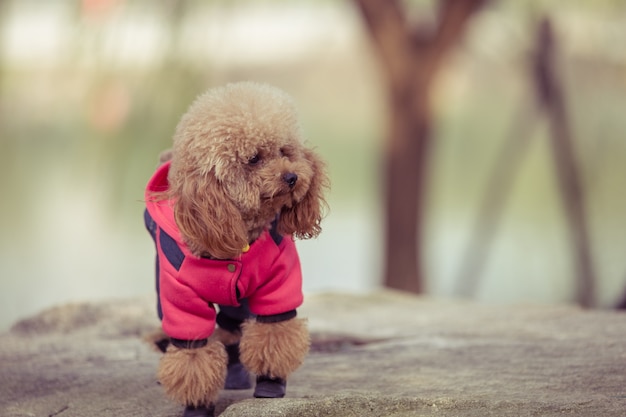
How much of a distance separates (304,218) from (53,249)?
2887mm

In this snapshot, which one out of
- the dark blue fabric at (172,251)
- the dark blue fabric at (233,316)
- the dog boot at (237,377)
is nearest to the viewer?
the dark blue fabric at (172,251)

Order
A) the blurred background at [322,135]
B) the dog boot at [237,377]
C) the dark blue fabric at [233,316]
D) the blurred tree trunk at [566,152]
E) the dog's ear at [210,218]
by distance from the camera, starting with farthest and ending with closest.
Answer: the blurred tree trunk at [566,152], the blurred background at [322,135], the dog boot at [237,377], the dark blue fabric at [233,316], the dog's ear at [210,218]

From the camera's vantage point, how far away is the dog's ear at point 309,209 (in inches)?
82.3

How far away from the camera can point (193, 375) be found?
6.77 feet

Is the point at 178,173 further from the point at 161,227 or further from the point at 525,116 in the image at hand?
the point at 525,116

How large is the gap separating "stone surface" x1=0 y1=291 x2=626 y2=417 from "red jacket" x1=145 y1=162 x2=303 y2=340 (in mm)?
210

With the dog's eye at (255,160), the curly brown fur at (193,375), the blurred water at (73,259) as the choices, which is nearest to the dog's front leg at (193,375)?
the curly brown fur at (193,375)

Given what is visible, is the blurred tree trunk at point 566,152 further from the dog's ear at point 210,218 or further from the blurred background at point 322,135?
the dog's ear at point 210,218

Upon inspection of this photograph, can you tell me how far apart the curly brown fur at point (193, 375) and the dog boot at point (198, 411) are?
0.01 meters

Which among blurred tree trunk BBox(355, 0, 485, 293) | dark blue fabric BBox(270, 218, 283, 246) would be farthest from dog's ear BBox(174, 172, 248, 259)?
blurred tree trunk BBox(355, 0, 485, 293)

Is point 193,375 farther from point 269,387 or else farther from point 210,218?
point 210,218

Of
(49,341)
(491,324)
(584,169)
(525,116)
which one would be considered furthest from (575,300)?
(49,341)

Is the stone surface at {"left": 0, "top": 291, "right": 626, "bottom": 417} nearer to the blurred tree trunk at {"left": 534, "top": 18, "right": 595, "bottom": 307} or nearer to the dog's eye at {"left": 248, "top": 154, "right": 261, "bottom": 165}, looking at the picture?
the dog's eye at {"left": 248, "top": 154, "right": 261, "bottom": 165}

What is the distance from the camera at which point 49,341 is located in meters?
2.92
